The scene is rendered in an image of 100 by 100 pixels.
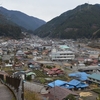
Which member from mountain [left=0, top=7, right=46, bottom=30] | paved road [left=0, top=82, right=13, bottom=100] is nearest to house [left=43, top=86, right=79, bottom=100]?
paved road [left=0, top=82, right=13, bottom=100]

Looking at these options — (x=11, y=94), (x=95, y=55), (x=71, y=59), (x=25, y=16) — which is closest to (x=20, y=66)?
(x=71, y=59)

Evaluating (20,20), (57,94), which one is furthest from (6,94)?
(20,20)

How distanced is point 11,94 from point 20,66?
17090 mm

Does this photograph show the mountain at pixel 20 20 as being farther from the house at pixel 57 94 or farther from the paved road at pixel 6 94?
the paved road at pixel 6 94

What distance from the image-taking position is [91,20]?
6512cm

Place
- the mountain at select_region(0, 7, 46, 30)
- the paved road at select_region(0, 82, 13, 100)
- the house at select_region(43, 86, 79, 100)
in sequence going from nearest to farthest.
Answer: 1. the paved road at select_region(0, 82, 13, 100)
2. the house at select_region(43, 86, 79, 100)
3. the mountain at select_region(0, 7, 46, 30)

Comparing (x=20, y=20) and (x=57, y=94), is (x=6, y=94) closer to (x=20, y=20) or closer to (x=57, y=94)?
(x=57, y=94)

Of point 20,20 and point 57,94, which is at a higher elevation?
point 20,20

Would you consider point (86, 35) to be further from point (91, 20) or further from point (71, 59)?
point (71, 59)

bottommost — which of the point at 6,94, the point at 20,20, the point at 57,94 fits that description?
the point at 57,94

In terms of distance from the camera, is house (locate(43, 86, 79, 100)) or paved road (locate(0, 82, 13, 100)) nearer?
paved road (locate(0, 82, 13, 100))

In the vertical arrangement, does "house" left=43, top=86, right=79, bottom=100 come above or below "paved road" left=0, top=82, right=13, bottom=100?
below

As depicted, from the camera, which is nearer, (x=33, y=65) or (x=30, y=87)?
(x=30, y=87)

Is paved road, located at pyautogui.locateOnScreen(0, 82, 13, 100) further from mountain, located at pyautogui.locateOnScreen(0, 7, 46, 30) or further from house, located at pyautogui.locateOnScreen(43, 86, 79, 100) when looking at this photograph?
mountain, located at pyautogui.locateOnScreen(0, 7, 46, 30)
